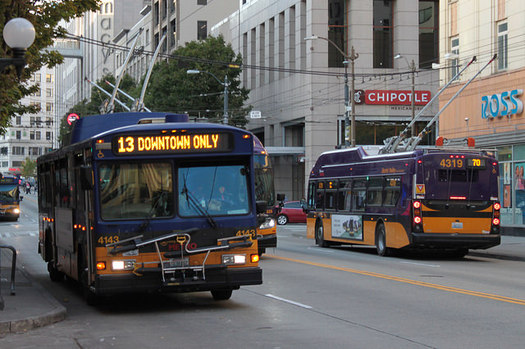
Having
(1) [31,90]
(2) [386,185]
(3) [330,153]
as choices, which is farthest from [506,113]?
(1) [31,90]

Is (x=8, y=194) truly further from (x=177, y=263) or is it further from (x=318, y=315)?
(x=318, y=315)

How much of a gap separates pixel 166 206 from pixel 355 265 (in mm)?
9570

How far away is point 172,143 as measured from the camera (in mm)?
12133

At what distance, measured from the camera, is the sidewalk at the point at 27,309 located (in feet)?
35.1

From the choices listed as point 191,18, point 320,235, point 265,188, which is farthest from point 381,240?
point 191,18

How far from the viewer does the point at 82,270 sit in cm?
1348

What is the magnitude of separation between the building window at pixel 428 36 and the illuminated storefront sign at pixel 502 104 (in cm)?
2081

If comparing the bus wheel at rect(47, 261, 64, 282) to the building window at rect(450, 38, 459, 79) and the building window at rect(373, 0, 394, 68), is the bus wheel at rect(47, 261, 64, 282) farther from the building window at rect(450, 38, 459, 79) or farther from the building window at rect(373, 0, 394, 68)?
the building window at rect(373, 0, 394, 68)

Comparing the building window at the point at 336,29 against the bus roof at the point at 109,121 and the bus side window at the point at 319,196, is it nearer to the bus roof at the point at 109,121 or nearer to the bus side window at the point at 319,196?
the bus side window at the point at 319,196

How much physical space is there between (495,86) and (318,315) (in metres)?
25.7

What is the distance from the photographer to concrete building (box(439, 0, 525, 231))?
1324 inches

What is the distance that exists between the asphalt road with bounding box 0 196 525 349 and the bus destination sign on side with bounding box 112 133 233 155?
7.90ft

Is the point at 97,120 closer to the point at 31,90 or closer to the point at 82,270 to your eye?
the point at 82,270

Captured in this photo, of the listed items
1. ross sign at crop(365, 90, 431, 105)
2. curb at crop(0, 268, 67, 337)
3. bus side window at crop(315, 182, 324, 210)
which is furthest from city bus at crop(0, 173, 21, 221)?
curb at crop(0, 268, 67, 337)
